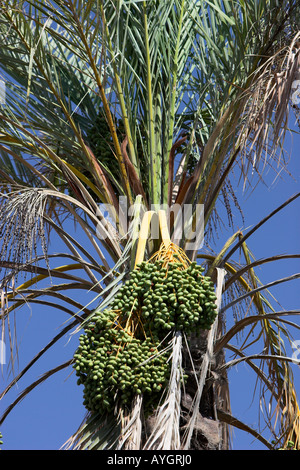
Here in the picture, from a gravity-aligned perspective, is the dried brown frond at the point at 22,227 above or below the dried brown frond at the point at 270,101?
below

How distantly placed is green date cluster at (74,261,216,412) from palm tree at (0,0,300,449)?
11 millimetres

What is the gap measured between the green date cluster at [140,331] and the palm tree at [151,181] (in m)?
0.01

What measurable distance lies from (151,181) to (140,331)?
1.23 metres

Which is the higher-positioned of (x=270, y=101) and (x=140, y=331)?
(x=270, y=101)

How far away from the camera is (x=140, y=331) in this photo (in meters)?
4.44

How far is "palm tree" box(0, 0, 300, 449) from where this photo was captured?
14.2ft

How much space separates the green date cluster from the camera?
13.8ft

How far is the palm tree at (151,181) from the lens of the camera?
432cm

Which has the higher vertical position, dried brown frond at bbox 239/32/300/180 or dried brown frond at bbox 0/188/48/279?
dried brown frond at bbox 239/32/300/180

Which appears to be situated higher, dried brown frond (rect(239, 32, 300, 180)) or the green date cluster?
dried brown frond (rect(239, 32, 300, 180))

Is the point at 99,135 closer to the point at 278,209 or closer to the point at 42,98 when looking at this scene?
the point at 42,98

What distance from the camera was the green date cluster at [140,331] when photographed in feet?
13.8

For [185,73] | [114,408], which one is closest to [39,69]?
[185,73]

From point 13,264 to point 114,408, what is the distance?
3.70 feet
